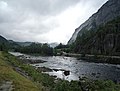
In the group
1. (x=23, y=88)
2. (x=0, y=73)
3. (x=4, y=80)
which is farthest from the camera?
(x=0, y=73)

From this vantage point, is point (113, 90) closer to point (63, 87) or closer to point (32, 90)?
point (63, 87)

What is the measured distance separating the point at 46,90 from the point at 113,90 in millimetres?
10907

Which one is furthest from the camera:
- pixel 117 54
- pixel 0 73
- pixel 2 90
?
pixel 117 54

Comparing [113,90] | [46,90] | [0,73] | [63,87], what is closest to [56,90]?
[63,87]

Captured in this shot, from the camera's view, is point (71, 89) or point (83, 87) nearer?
point (71, 89)

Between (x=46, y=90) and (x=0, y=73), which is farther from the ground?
(x=0, y=73)

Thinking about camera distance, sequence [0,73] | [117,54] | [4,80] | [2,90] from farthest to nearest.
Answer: [117,54] < [0,73] < [4,80] < [2,90]

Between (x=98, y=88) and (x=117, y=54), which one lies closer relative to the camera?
(x=98, y=88)

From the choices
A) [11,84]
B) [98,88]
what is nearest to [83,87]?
[98,88]

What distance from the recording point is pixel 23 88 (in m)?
32.3

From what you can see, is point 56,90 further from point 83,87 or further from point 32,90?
point 83,87

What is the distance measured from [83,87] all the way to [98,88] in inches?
108

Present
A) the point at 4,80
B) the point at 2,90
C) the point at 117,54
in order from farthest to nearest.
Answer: the point at 117,54
the point at 4,80
the point at 2,90

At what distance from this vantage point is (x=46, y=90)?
3647 centimetres
